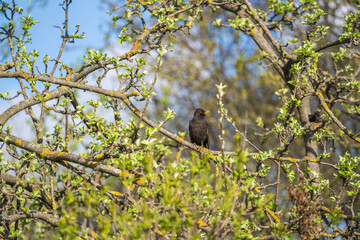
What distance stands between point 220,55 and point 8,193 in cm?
1407

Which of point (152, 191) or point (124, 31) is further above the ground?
point (124, 31)

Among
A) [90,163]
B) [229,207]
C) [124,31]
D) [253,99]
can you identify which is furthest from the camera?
[253,99]

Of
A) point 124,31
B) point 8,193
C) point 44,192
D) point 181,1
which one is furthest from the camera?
point 181,1

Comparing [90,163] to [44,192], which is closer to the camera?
[90,163]

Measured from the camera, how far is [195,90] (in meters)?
17.7

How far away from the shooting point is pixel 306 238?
12.5 ft

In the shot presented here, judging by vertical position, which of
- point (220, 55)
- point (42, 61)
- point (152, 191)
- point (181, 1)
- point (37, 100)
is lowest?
point (152, 191)

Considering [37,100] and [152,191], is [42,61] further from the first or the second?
[152,191]

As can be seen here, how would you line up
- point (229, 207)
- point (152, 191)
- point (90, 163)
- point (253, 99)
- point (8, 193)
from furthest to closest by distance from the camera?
point (253, 99)
point (8, 193)
point (90, 163)
point (152, 191)
point (229, 207)

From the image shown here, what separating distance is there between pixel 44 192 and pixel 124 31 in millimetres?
2505

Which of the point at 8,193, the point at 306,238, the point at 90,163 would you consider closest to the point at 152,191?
the point at 90,163

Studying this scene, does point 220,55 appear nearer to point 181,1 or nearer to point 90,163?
point 181,1

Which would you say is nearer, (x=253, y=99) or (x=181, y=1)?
(x=181, y=1)

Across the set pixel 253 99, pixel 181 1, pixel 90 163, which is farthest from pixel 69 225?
pixel 253 99
